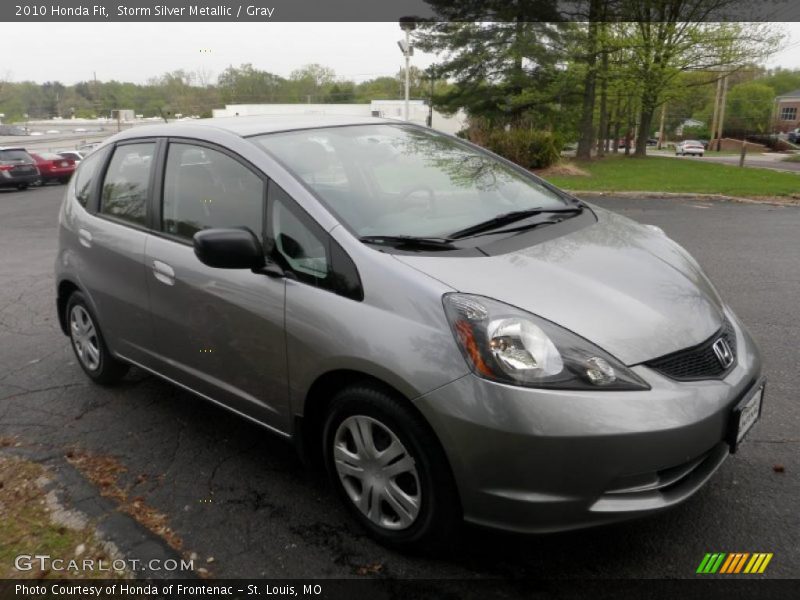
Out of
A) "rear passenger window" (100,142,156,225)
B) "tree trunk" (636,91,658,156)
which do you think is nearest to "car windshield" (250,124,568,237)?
"rear passenger window" (100,142,156,225)

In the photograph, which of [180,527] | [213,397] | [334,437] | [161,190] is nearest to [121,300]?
[161,190]

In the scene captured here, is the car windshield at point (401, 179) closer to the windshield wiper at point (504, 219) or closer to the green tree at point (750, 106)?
the windshield wiper at point (504, 219)

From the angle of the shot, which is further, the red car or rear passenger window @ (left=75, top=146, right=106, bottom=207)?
the red car

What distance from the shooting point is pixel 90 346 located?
429 cm

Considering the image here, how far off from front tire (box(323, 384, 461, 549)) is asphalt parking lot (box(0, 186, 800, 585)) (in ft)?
0.43

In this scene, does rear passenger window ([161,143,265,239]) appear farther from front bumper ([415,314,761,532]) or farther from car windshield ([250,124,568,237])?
front bumper ([415,314,761,532])

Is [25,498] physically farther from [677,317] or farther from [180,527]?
[677,317]

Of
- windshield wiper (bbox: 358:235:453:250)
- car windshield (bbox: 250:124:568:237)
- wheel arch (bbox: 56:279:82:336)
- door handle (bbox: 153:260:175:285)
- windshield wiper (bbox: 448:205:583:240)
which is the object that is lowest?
wheel arch (bbox: 56:279:82:336)

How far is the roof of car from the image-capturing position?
329cm

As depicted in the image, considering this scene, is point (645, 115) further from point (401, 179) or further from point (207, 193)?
point (207, 193)

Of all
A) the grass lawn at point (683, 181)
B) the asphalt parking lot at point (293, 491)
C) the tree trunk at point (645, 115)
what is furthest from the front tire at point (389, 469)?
the tree trunk at point (645, 115)

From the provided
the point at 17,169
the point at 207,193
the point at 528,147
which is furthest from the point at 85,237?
the point at 17,169

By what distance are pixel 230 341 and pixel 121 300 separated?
1106 millimetres

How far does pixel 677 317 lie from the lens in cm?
244
